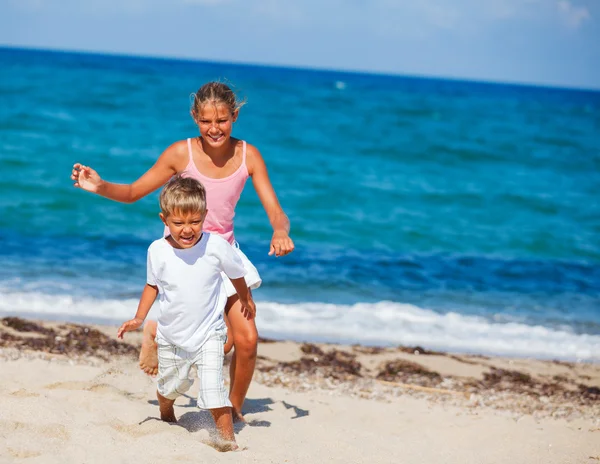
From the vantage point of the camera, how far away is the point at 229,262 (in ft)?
12.1

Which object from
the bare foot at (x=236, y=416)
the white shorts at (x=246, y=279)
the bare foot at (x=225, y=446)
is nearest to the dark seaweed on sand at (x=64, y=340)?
the bare foot at (x=236, y=416)

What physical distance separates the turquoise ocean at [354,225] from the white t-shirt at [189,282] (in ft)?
3.22

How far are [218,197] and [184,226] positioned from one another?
57 centimetres

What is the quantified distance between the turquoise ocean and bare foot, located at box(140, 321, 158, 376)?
1.42 metres

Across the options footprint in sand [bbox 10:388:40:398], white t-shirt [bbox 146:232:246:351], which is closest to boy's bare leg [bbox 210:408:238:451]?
white t-shirt [bbox 146:232:246:351]

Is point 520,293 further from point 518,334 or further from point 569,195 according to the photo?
point 569,195

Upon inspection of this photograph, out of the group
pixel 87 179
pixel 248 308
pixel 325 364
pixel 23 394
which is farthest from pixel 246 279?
pixel 325 364

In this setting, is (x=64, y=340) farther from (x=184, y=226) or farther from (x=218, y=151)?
(x=184, y=226)

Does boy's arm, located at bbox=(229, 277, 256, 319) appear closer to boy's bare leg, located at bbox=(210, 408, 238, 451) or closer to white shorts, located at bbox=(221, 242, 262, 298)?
white shorts, located at bbox=(221, 242, 262, 298)

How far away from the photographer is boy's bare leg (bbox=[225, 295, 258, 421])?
4.14 metres

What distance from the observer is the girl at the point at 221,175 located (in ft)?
13.3

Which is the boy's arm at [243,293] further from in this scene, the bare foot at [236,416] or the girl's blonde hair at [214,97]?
the girl's blonde hair at [214,97]

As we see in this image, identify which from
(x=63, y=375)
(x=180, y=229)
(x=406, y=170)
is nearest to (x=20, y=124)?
(x=406, y=170)

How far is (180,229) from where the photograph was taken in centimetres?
358
